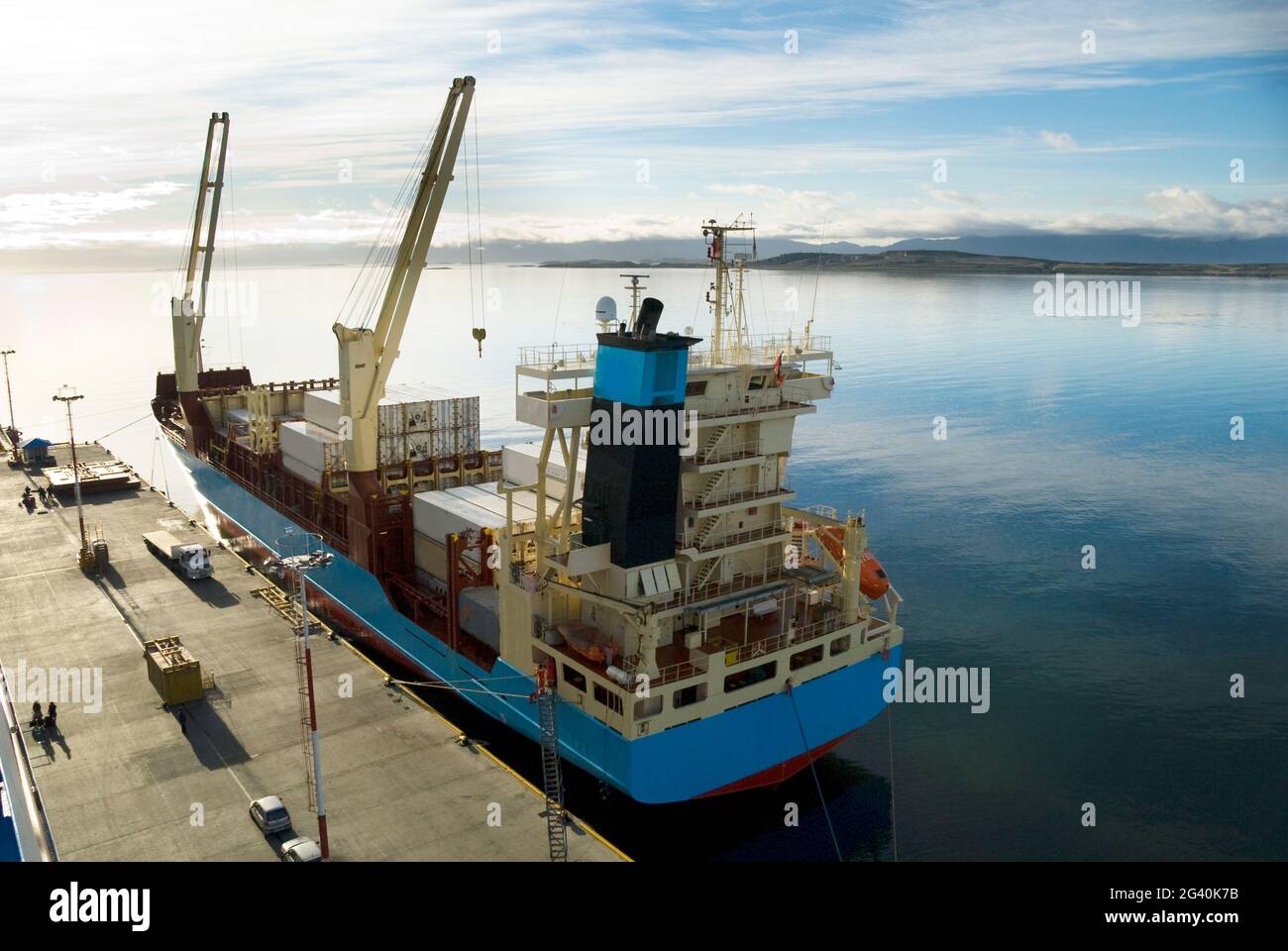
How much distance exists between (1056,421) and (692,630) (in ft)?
184

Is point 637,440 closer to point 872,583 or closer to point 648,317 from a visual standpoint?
point 648,317

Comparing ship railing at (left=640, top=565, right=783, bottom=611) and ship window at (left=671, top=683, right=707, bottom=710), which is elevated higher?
ship railing at (left=640, top=565, right=783, bottom=611)

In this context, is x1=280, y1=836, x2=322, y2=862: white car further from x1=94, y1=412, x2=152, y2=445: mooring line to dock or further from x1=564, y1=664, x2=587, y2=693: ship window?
x1=94, y1=412, x2=152, y2=445: mooring line to dock

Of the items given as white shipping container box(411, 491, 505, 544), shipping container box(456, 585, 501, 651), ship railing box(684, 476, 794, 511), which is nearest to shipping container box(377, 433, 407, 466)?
white shipping container box(411, 491, 505, 544)

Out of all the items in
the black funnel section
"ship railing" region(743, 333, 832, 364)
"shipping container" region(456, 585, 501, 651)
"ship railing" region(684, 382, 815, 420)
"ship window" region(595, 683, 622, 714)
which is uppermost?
the black funnel section

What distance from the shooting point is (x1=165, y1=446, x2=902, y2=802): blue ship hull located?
23.9 m

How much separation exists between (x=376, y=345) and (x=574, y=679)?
16455 mm

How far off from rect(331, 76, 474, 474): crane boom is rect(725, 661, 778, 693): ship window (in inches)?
656

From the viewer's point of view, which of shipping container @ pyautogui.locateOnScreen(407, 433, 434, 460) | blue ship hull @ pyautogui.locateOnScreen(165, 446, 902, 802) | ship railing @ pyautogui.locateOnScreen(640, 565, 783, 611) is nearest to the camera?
blue ship hull @ pyautogui.locateOnScreen(165, 446, 902, 802)

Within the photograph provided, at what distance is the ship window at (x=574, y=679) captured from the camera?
25.8 metres

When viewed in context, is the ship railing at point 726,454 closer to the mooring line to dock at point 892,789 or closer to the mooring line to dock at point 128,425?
the mooring line to dock at point 892,789

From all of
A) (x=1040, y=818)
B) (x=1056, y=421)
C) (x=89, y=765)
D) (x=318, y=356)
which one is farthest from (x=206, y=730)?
(x=318, y=356)

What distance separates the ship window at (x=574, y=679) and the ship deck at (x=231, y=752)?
3.04 metres

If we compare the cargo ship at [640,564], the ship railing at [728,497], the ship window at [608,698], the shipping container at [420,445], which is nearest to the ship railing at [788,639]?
the cargo ship at [640,564]
